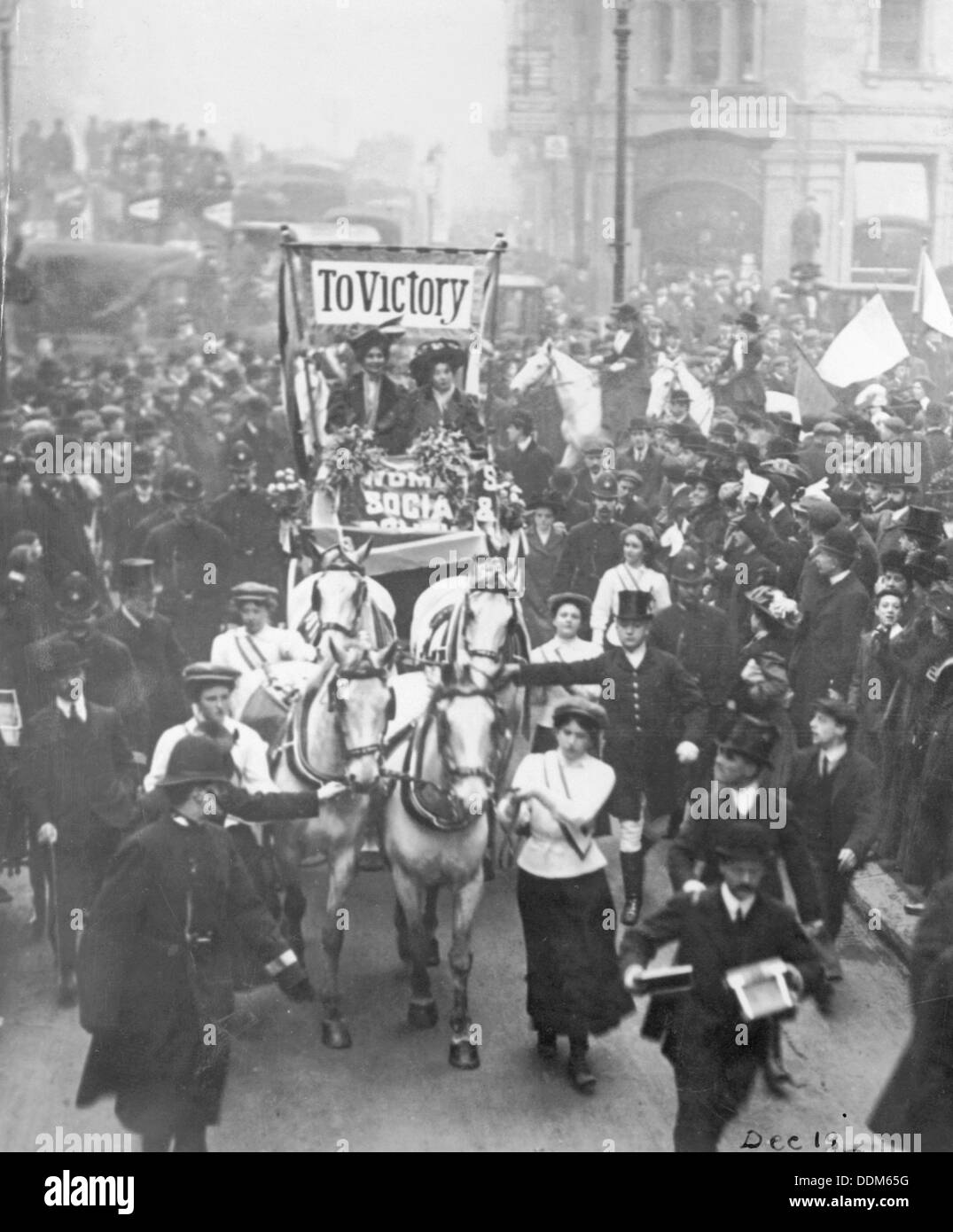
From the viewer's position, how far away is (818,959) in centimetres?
802

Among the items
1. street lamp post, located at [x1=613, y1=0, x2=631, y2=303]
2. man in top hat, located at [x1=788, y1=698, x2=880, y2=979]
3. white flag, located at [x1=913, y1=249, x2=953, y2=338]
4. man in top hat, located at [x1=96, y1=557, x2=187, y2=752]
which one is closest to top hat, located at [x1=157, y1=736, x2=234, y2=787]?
man in top hat, located at [x1=96, y1=557, x2=187, y2=752]

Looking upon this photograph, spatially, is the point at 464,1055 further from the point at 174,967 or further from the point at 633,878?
the point at 174,967

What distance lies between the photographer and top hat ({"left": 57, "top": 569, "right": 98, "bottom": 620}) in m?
8.77

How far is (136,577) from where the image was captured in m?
8.91

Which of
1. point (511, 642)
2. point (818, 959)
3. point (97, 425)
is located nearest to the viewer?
point (818, 959)

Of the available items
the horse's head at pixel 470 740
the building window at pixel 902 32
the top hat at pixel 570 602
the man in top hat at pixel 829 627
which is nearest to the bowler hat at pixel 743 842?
the man in top hat at pixel 829 627

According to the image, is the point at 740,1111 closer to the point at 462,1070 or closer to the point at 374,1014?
the point at 462,1070

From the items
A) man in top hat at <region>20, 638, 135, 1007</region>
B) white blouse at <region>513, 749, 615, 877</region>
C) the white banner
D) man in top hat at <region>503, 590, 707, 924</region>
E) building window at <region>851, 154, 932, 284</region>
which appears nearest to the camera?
white blouse at <region>513, 749, 615, 877</region>

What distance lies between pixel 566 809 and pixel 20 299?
14.6 ft

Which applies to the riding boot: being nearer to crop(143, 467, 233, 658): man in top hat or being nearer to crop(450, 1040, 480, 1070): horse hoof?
crop(450, 1040, 480, 1070): horse hoof

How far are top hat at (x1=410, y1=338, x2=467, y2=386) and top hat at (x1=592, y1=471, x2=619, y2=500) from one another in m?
1.13
